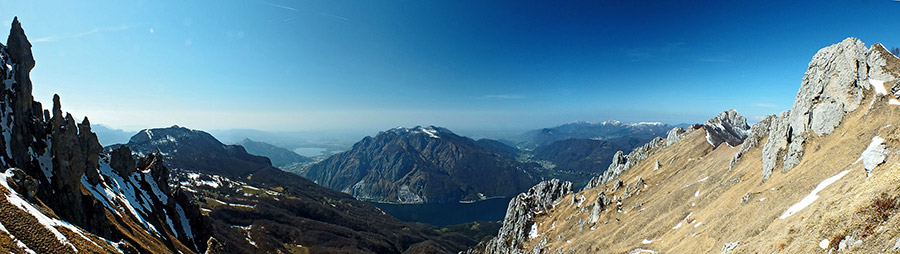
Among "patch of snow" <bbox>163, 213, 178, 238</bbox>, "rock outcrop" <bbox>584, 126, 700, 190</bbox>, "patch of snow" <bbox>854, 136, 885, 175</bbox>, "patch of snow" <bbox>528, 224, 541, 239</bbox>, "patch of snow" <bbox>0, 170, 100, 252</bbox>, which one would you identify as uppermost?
"patch of snow" <bbox>854, 136, 885, 175</bbox>

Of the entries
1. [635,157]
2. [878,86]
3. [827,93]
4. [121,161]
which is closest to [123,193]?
[121,161]

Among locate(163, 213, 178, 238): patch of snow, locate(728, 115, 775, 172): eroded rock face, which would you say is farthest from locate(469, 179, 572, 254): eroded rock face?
locate(163, 213, 178, 238): patch of snow

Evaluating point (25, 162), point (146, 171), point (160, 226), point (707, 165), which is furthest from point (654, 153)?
point (146, 171)

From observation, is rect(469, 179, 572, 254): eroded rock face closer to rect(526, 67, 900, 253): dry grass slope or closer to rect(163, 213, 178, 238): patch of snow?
rect(526, 67, 900, 253): dry grass slope

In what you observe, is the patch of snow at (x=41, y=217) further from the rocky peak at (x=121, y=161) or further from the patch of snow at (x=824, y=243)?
the rocky peak at (x=121, y=161)

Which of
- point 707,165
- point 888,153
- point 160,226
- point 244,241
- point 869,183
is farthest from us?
point 244,241

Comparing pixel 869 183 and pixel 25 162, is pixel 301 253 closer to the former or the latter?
pixel 25 162

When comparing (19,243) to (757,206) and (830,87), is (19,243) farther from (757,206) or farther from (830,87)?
(830,87)
